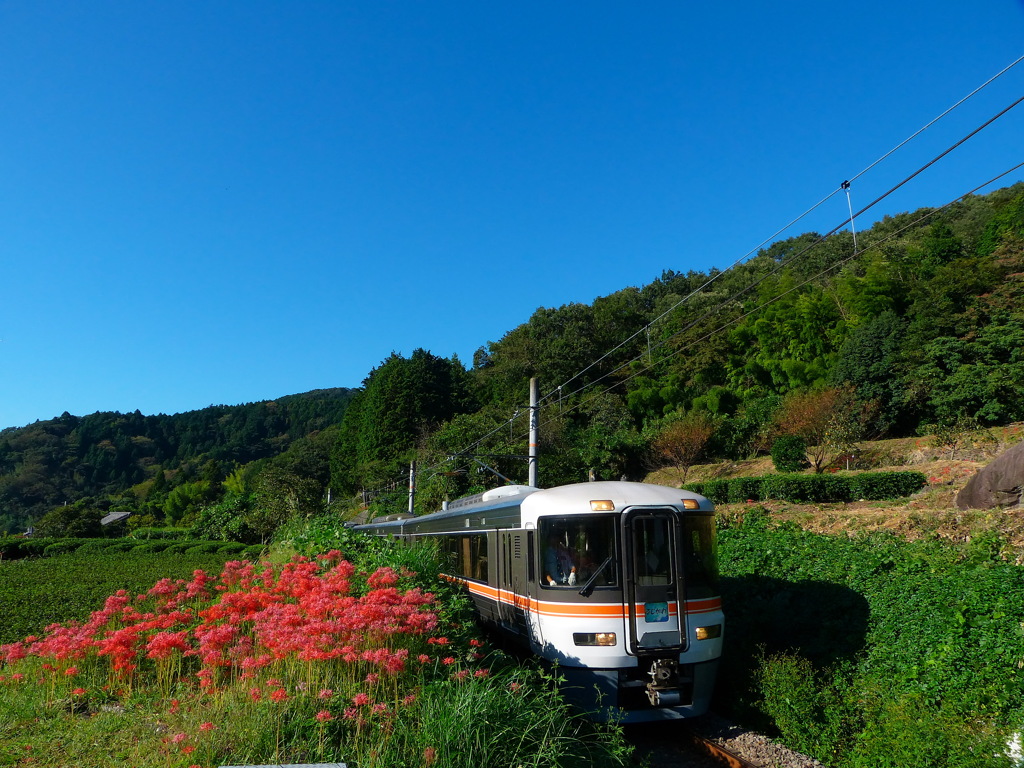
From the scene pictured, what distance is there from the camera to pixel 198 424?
136 metres

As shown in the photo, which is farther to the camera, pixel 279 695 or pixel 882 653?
pixel 882 653

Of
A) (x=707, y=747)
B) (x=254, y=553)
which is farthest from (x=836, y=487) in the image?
(x=254, y=553)

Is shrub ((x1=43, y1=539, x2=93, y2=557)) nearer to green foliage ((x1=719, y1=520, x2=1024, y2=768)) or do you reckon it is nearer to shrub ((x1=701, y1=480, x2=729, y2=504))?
shrub ((x1=701, y1=480, x2=729, y2=504))

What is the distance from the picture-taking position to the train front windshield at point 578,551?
780cm

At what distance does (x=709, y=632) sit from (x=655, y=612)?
2.36 ft

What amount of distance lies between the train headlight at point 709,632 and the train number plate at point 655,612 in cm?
43

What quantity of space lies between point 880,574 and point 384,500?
3845cm

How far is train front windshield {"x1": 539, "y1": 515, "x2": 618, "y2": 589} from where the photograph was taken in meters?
7.80

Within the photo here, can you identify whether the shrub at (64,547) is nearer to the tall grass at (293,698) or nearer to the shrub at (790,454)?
the shrub at (790,454)

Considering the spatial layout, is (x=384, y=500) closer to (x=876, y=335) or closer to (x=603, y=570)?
(x=876, y=335)

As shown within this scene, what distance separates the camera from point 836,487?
56.0 ft

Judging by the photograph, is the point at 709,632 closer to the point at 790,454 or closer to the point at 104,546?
the point at 790,454

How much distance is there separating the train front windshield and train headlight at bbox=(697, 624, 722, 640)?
1.10m

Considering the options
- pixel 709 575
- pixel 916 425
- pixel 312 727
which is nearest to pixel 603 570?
pixel 709 575
